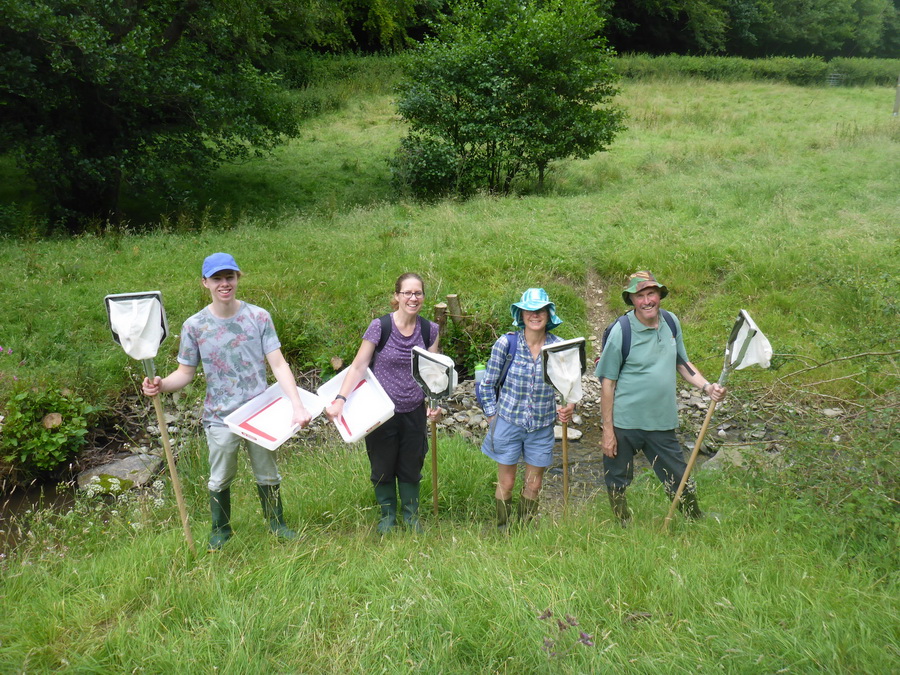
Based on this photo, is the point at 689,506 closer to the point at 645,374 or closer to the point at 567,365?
the point at 645,374

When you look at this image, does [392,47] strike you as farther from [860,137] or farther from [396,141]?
[860,137]

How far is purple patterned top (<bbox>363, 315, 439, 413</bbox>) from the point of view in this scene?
15.2 ft

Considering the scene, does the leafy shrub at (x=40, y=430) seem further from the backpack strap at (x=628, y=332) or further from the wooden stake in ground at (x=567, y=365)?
the backpack strap at (x=628, y=332)

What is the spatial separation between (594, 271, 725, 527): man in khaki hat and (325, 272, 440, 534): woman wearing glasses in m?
1.23

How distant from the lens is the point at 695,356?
8.73 meters

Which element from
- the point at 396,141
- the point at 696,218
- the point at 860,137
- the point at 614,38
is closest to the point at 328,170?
the point at 396,141

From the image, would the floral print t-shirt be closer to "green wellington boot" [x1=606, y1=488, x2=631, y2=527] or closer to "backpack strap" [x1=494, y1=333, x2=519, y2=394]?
"backpack strap" [x1=494, y1=333, x2=519, y2=394]

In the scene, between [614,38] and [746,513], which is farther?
[614,38]

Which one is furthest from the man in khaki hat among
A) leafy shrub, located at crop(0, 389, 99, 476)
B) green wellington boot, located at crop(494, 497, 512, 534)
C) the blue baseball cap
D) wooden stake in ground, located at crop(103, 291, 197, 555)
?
leafy shrub, located at crop(0, 389, 99, 476)

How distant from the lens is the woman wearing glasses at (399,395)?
4562mm

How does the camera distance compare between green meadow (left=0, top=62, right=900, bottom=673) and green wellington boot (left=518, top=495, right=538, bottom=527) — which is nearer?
green meadow (left=0, top=62, right=900, bottom=673)

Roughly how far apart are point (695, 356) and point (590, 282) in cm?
214

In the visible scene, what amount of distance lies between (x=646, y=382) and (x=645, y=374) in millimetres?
54

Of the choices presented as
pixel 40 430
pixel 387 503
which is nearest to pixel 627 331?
pixel 387 503
